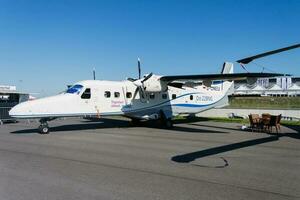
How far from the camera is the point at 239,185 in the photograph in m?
6.51

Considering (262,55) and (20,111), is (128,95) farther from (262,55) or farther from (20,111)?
(262,55)

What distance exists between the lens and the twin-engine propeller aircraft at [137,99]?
1565 centimetres

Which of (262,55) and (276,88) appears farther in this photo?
(276,88)

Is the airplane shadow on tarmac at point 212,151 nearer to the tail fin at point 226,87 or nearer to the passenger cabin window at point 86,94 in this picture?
the passenger cabin window at point 86,94

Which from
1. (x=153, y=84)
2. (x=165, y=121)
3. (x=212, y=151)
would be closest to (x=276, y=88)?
(x=165, y=121)

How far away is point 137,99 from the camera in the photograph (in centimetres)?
1939

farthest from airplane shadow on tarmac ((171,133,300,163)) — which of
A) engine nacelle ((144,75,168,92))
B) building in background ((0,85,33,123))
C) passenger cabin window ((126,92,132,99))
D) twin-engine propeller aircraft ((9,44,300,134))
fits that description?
building in background ((0,85,33,123))

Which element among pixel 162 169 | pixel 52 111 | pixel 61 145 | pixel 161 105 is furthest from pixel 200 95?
pixel 162 169

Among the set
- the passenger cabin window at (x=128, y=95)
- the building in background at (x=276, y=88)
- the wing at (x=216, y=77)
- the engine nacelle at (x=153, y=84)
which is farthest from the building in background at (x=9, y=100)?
the building in background at (x=276, y=88)

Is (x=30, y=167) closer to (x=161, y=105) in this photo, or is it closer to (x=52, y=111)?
(x=52, y=111)

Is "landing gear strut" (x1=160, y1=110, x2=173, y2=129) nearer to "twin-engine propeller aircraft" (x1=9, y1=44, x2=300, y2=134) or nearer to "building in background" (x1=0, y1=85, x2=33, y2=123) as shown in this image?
"twin-engine propeller aircraft" (x1=9, y1=44, x2=300, y2=134)

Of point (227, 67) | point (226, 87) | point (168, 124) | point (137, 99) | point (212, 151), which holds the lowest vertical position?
point (212, 151)

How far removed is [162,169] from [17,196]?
3.49 m

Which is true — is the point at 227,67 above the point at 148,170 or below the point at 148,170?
above
